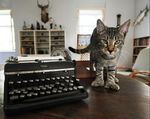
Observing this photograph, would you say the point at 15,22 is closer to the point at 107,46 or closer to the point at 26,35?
the point at 26,35

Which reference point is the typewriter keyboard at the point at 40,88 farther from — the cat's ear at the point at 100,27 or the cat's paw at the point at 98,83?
the cat's ear at the point at 100,27

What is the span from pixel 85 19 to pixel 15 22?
7.07 ft

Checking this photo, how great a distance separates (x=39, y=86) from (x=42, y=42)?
4394 mm

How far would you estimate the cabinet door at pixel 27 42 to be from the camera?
15.3 ft

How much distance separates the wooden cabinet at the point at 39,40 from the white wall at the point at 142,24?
2237 mm

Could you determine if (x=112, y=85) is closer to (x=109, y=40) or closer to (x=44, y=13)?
(x=109, y=40)

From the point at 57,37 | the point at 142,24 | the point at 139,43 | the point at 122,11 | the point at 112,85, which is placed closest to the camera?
the point at 112,85

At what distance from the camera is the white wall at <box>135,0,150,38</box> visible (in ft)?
13.7

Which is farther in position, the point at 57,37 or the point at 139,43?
the point at 57,37

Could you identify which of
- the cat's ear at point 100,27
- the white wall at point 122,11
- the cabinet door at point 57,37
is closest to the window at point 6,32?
the cabinet door at point 57,37

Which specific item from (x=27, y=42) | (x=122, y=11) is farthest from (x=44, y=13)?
(x=122, y=11)

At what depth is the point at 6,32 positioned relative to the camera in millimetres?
5066

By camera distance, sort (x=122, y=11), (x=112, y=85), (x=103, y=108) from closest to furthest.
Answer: (x=103, y=108)
(x=112, y=85)
(x=122, y=11)

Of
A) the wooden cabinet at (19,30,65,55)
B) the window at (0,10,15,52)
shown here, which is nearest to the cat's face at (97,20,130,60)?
the wooden cabinet at (19,30,65,55)
